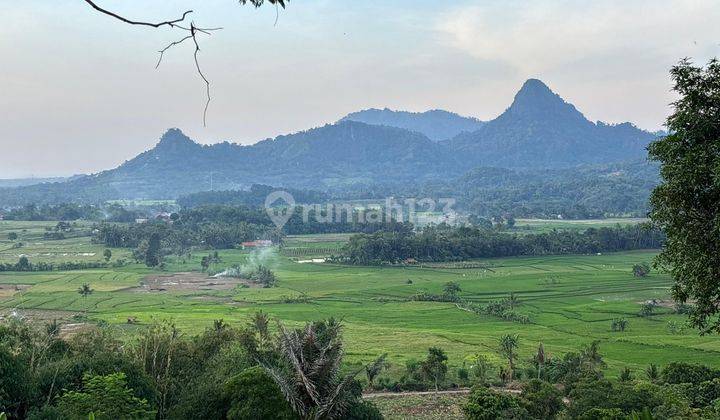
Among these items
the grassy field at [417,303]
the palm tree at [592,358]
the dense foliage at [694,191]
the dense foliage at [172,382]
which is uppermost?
the dense foliage at [694,191]

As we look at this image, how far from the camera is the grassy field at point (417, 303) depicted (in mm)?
28531

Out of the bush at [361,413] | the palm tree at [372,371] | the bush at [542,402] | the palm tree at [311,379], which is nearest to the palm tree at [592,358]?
the bush at [542,402]

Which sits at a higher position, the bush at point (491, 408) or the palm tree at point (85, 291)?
the bush at point (491, 408)

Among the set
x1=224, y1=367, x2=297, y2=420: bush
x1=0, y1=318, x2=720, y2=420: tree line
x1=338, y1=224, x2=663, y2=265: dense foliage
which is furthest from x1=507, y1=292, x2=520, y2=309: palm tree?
x1=224, y1=367, x2=297, y2=420: bush

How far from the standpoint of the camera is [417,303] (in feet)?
136

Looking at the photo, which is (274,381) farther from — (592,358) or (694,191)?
(592,358)

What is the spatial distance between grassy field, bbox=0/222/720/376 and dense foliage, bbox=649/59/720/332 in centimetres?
1683

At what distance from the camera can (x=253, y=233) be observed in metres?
83.8

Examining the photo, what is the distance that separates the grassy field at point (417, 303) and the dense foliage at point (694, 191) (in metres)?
16.8

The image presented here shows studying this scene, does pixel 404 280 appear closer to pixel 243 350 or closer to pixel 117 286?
pixel 117 286

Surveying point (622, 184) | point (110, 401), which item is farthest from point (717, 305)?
point (622, 184)

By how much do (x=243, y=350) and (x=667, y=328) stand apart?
24.8 meters

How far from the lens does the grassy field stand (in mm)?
28531

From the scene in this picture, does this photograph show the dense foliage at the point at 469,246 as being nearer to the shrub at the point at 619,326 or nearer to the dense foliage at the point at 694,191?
the shrub at the point at 619,326
